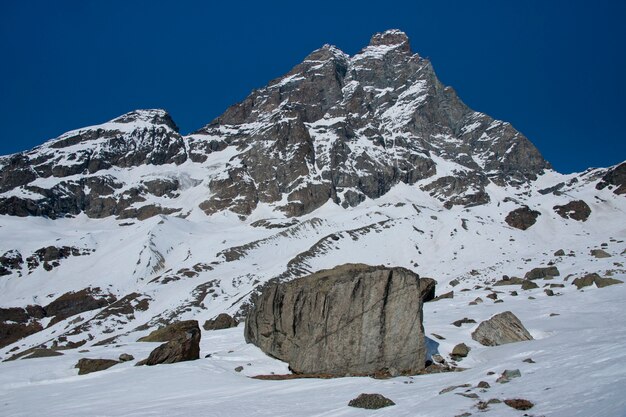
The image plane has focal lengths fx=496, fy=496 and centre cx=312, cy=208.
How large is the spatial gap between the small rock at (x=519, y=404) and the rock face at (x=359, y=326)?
818cm

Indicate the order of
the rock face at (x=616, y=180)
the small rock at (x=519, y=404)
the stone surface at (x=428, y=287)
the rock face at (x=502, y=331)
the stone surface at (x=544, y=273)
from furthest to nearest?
the rock face at (x=616, y=180), the stone surface at (x=544, y=273), the stone surface at (x=428, y=287), the rock face at (x=502, y=331), the small rock at (x=519, y=404)

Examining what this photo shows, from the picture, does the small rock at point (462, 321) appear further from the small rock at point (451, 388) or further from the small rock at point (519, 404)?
the small rock at point (519, 404)

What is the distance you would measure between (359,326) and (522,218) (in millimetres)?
103567

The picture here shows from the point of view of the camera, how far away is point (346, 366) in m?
20.5

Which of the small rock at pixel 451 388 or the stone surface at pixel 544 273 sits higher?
the stone surface at pixel 544 273

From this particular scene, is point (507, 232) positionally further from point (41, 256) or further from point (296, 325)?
point (41, 256)

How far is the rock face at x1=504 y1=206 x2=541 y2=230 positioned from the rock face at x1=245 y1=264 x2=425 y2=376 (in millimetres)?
98183

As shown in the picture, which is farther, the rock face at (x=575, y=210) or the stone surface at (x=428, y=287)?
the rock face at (x=575, y=210)

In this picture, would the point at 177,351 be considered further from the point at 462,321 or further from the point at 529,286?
the point at 529,286

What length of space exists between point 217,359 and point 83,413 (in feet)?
29.9

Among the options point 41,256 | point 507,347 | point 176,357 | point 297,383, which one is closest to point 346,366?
→ point 297,383

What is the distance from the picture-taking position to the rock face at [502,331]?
21.8m

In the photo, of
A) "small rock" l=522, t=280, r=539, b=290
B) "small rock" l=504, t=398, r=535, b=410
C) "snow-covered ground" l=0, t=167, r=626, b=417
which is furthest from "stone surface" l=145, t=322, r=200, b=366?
"small rock" l=522, t=280, r=539, b=290

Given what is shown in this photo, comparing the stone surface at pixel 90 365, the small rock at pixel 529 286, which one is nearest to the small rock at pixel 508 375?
the stone surface at pixel 90 365
